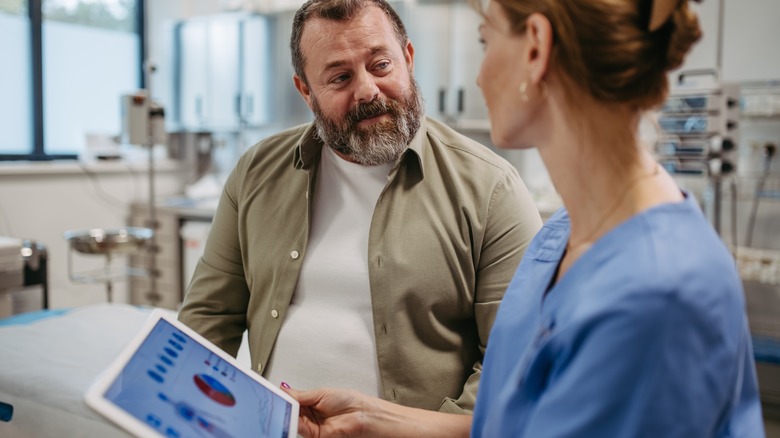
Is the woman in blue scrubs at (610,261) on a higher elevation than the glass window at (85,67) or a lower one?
lower

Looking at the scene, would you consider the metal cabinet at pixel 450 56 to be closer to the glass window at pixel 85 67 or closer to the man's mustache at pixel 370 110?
the glass window at pixel 85 67

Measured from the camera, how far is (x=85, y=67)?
4.44 metres

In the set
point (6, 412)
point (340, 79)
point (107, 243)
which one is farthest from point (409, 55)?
point (107, 243)

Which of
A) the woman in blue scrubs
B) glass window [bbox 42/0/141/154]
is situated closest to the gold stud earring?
the woman in blue scrubs

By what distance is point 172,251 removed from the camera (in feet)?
13.9

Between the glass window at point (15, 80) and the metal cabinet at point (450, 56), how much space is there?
2.37 metres

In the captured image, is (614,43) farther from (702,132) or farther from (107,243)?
(107,243)

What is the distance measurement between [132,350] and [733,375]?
0.67m

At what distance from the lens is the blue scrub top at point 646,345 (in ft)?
2.00

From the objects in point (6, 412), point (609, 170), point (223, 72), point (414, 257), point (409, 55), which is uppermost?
point (223, 72)

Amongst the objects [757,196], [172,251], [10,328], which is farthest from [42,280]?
[757,196]

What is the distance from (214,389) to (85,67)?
416 cm

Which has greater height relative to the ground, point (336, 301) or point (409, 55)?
point (409, 55)

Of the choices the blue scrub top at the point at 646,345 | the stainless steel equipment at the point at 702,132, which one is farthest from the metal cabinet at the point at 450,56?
the blue scrub top at the point at 646,345
